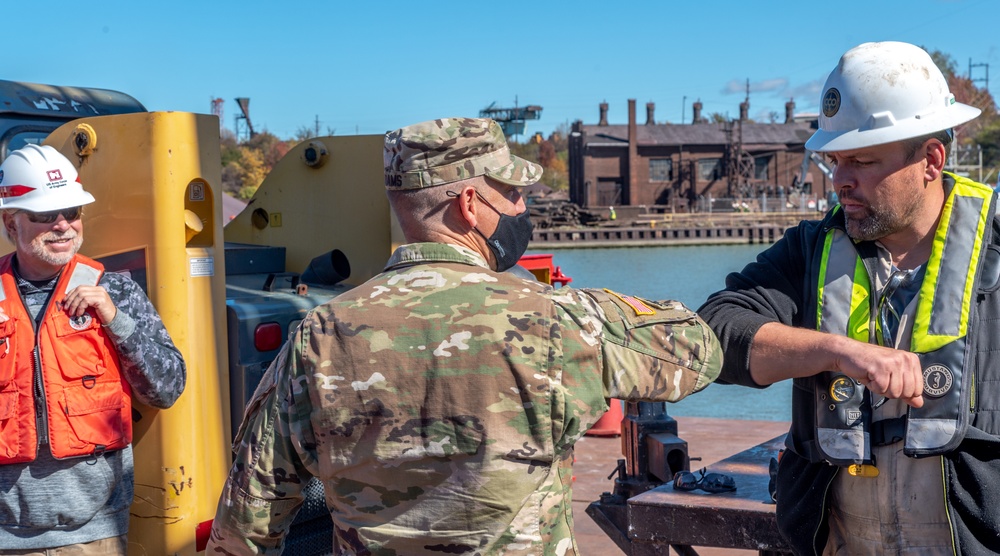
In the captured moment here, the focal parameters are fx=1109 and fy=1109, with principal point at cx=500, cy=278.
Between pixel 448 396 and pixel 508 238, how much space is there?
42 cm

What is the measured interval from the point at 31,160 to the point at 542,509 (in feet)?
7.01

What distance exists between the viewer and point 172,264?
12.3 ft

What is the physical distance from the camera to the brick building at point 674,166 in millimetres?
65750

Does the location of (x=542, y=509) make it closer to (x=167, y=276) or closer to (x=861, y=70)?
(x=861, y=70)

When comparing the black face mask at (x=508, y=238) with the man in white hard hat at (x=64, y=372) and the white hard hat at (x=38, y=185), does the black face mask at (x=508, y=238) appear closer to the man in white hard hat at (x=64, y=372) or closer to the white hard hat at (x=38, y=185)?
the man in white hard hat at (x=64, y=372)

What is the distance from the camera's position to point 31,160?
3494 millimetres

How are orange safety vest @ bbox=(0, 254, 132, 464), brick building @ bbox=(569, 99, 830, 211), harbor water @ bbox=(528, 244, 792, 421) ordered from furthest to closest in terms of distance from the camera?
1. brick building @ bbox=(569, 99, 830, 211)
2. harbor water @ bbox=(528, 244, 792, 421)
3. orange safety vest @ bbox=(0, 254, 132, 464)

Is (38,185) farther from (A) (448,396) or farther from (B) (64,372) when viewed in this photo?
(A) (448,396)

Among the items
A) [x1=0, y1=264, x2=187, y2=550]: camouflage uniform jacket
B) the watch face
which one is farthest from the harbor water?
the watch face

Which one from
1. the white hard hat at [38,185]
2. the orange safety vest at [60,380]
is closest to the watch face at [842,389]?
the orange safety vest at [60,380]

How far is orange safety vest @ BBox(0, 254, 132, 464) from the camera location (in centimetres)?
328

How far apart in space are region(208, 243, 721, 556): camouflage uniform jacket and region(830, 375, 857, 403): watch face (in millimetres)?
471

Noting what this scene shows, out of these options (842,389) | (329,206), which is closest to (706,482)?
(842,389)

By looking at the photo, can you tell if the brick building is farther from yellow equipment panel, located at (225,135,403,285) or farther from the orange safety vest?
the orange safety vest
